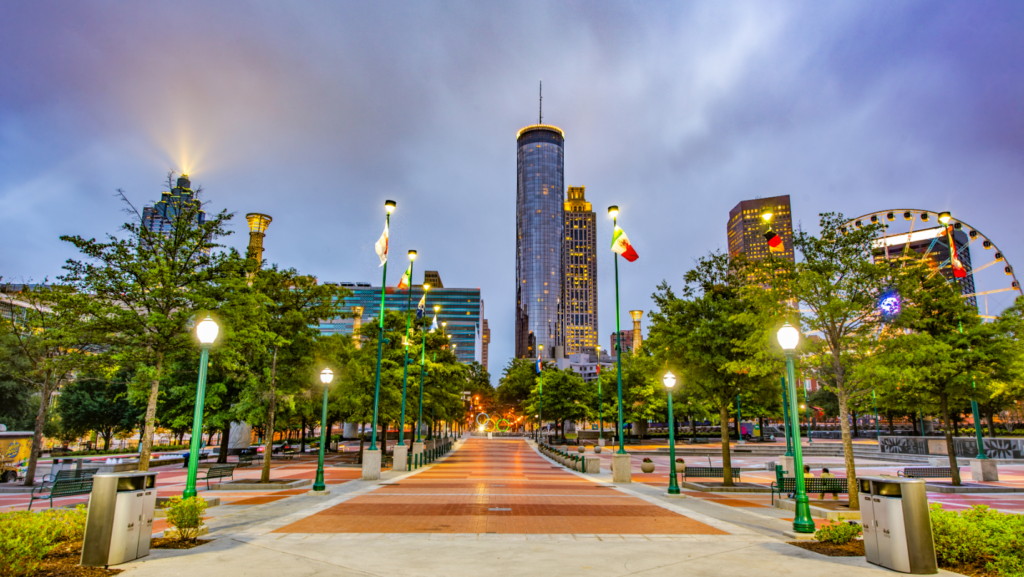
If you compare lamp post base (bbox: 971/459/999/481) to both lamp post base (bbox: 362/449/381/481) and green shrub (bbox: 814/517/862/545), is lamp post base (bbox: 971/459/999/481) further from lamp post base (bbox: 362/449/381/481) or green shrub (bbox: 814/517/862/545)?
lamp post base (bbox: 362/449/381/481)

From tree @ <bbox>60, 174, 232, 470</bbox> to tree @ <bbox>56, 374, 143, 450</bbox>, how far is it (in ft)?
123

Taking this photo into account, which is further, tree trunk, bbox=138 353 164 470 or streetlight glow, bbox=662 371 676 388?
streetlight glow, bbox=662 371 676 388

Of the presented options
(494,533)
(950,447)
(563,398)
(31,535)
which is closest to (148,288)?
(31,535)

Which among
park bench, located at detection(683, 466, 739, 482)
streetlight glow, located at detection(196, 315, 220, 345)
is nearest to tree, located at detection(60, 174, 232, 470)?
streetlight glow, located at detection(196, 315, 220, 345)

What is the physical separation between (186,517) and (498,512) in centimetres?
740

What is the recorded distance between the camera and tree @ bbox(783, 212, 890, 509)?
15664 millimetres

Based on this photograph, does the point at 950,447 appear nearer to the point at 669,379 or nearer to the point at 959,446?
the point at 669,379

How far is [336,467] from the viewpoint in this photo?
31.2 metres

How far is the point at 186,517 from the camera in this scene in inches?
378

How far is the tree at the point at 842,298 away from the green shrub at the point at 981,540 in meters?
7.35

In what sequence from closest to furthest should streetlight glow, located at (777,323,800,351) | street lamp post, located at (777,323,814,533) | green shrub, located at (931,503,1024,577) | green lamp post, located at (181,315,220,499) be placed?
green shrub, located at (931,503,1024,577), street lamp post, located at (777,323,814,533), green lamp post, located at (181,315,220,499), streetlight glow, located at (777,323,800,351)

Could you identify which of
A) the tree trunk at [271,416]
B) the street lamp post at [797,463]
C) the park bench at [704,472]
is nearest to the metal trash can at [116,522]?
the tree trunk at [271,416]

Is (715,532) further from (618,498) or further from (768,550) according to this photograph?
(618,498)

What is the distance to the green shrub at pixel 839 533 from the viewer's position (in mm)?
9719
